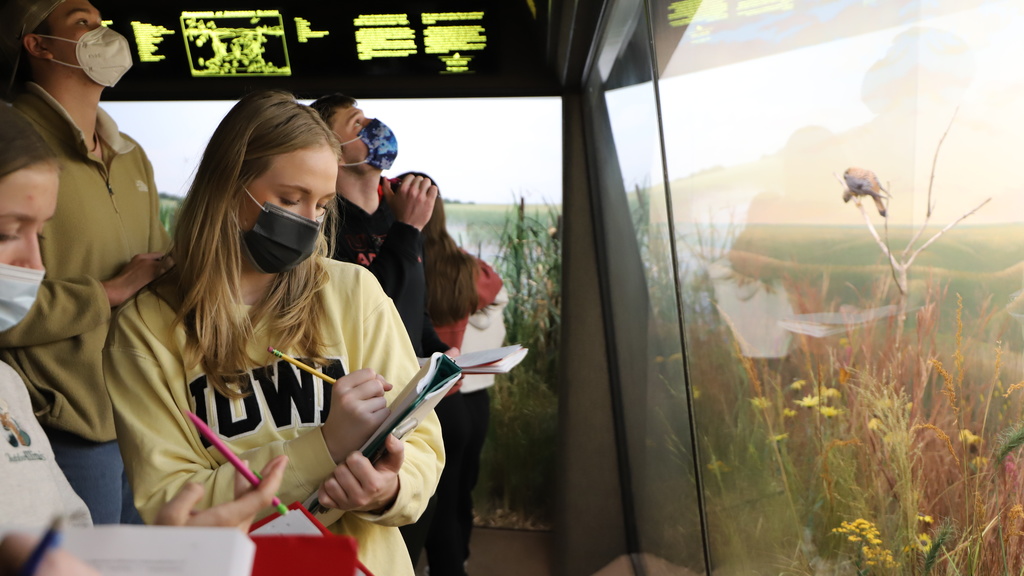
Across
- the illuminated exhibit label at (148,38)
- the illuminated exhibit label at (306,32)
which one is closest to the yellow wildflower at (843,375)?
the illuminated exhibit label at (306,32)

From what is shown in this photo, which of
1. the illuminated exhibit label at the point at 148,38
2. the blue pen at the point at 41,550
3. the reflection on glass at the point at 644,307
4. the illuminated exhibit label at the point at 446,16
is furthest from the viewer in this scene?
the illuminated exhibit label at the point at 148,38

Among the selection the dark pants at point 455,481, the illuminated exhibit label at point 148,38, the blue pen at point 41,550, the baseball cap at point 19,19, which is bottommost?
the dark pants at point 455,481

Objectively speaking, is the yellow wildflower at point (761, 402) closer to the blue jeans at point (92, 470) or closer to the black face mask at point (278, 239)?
the black face mask at point (278, 239)

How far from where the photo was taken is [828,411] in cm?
140

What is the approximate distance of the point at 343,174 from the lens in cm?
251

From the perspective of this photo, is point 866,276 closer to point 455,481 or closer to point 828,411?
point 828,411

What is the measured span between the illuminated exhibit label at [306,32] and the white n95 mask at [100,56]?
5.26 ft

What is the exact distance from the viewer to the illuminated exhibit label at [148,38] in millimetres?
3957

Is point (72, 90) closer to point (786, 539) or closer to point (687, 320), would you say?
point (687, 320)

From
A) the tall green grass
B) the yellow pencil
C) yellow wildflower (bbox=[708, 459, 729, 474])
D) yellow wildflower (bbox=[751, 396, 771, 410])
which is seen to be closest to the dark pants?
the tall green grass

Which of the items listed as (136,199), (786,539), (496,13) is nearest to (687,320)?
(786,539)

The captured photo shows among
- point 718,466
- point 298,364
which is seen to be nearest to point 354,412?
point 298,364

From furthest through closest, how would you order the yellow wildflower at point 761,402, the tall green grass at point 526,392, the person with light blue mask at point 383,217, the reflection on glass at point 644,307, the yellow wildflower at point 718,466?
the tall green grass at point 526,392, the reflection on glass at point 644,307, the person with light blue mask at point 383,217, the yellow wildflower at point 718,466, the yellow wildflower at point 761,402

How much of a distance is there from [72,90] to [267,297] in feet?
4.22
